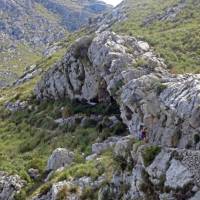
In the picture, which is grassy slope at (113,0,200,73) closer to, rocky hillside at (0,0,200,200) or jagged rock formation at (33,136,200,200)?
rocky hillside at (0,0,200,200)

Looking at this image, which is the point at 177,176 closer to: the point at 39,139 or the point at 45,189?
the point at 45,189

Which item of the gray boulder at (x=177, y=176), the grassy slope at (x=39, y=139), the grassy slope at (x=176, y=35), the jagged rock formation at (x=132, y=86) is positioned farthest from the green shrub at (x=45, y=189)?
the grassy slope at (x=176, y=35)

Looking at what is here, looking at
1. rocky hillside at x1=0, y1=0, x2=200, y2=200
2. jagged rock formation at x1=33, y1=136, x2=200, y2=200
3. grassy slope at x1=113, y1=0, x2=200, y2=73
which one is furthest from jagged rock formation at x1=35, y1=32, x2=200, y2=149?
grassy slope at x1=113, y1=0, x2=200, y2=73

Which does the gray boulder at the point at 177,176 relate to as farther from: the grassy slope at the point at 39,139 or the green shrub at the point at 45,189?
the green shrub at the point at 45,189

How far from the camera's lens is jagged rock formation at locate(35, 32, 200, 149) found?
102 feet

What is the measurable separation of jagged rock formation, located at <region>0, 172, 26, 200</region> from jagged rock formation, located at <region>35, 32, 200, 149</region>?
9.94m

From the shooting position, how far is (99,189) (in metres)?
31.9

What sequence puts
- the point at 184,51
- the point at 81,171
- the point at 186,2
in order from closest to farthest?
the point at 81,171 < the point at 184,51 < the point at 186,2

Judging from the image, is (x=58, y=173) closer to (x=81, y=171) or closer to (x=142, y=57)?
(x=81, y=171)

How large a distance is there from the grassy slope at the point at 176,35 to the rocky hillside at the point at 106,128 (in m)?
0.52

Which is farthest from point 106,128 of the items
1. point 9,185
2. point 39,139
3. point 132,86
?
point 9,185

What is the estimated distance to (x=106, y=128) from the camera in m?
51.1

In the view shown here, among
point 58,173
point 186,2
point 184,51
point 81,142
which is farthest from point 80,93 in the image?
point 186,2

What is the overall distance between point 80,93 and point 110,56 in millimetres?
7188
